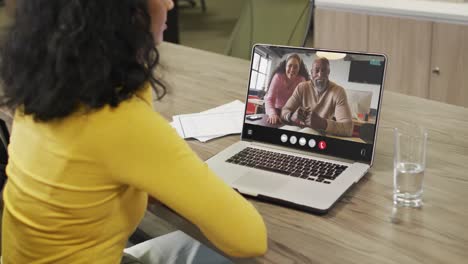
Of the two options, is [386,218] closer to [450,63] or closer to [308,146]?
[308,146]

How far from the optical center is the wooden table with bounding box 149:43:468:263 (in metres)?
1.00

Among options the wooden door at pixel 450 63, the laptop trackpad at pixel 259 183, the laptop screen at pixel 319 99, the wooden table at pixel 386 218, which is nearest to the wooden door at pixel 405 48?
the wooden door at pixel 450 63

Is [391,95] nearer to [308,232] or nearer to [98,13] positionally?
[308,232]

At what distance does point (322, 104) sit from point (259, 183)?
24 cm

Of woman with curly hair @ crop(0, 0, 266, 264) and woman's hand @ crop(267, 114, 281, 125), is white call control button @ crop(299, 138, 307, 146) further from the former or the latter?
woman with curly hair @ crop(0, 0, 266, 264)

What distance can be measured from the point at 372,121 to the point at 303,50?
0.75 feet

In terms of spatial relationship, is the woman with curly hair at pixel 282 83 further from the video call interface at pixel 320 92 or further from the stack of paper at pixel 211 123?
the stack of paper at pixel 211 123

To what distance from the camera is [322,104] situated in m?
1.33

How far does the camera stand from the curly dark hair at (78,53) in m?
0.89

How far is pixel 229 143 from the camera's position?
1.50m

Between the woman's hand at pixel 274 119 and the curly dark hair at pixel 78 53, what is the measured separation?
488 mm

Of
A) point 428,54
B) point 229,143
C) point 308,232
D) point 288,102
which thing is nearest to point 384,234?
point 308,232

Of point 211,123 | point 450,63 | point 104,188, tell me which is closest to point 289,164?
point 211,123

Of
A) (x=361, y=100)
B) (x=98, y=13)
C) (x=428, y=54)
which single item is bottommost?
(x=428, y=54)
